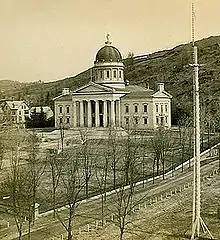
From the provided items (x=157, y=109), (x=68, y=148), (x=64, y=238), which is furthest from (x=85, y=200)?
(x=157, y=109)

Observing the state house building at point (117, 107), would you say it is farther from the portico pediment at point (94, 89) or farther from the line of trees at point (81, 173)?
the line of trees at point (81, 173)

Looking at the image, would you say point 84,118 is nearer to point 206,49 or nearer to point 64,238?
point 64,238

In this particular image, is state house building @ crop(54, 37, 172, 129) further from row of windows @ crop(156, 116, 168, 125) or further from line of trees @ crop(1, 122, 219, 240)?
line of trees @ crop(1, 122, 219, 240)

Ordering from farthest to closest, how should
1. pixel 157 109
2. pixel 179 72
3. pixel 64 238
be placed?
pixel 179 72 < pixel 157 109 < pixel 64 238

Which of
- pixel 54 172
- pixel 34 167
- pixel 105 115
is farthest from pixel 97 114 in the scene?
pixel 34 167

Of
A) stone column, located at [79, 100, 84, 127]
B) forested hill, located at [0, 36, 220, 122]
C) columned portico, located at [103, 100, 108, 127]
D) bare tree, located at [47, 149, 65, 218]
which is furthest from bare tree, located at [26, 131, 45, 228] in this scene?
forested hill, located at [0, 36, 220, 122]

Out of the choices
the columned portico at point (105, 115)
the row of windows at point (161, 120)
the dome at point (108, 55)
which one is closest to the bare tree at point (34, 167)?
the columned portico at point (105, 115)

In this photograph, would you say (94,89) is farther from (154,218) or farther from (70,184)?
(154,218)

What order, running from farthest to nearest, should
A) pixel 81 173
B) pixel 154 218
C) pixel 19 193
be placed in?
pixel 81 173 → pixel 154 218 → pixel 19 193
